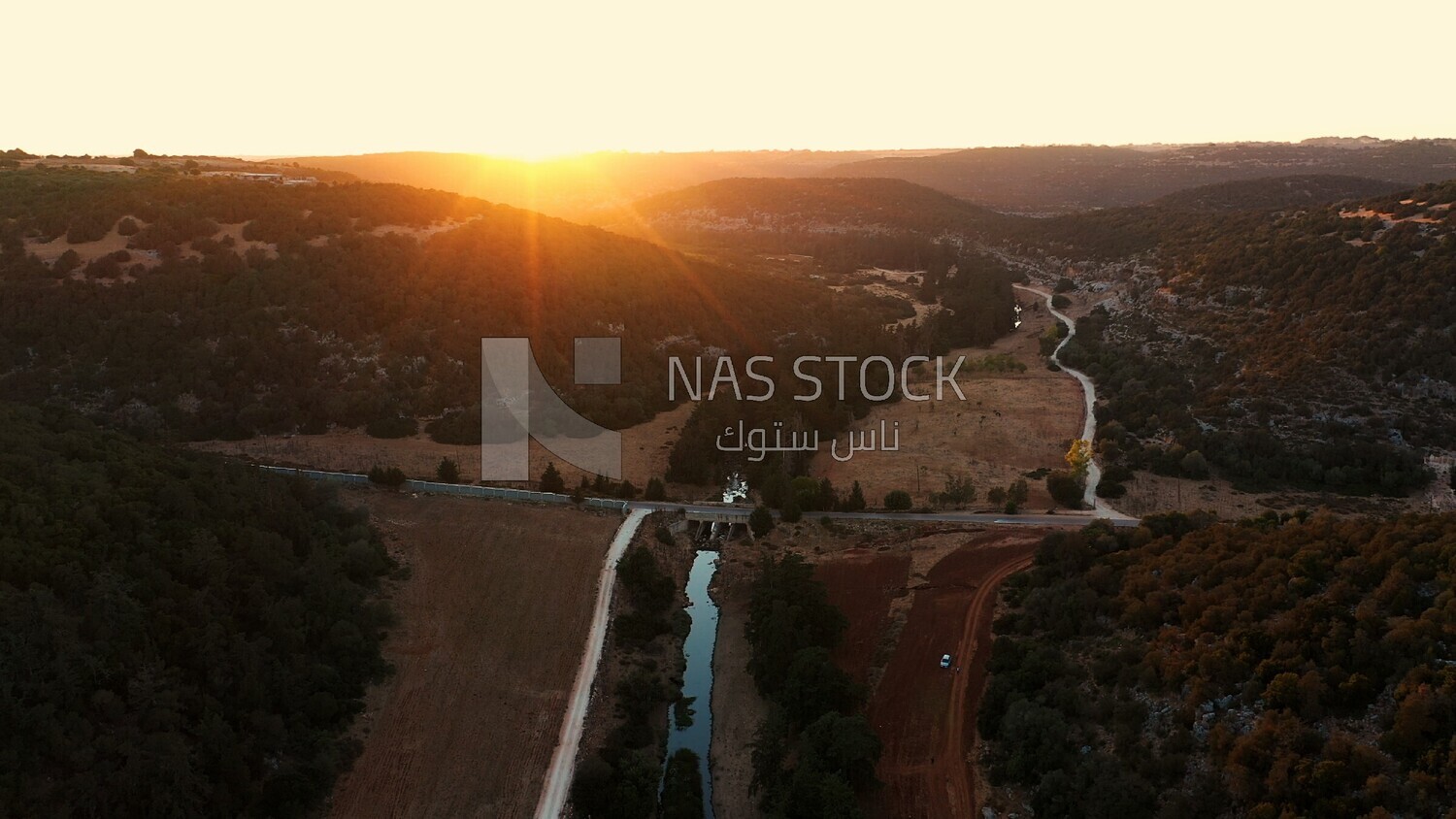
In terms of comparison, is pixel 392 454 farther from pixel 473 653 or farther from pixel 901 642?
pixel 901 642

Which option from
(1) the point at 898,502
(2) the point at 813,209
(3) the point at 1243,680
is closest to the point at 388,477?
(1) the point at 898,502

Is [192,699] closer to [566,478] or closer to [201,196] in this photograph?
[566,478]

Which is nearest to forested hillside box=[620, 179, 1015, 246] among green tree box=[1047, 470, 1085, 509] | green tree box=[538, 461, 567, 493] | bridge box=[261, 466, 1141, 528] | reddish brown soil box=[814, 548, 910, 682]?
green tree box=[1047, 470, 1085, 509]

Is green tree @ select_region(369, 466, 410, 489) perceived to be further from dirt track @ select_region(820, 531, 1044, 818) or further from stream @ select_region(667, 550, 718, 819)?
dirt track @ select_region(820, 531, 1044, 818)

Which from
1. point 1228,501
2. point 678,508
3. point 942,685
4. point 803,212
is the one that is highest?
point 803,212

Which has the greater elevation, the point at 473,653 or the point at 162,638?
the point at 162,638

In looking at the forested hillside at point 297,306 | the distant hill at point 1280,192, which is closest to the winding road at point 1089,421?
the forested hillside at point 297,306
